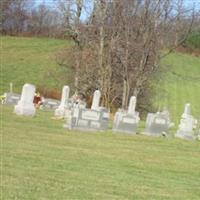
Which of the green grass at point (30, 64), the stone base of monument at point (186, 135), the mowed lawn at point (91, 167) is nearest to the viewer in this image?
the mowed lawn at point (91, 167)

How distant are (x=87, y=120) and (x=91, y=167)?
926 cm

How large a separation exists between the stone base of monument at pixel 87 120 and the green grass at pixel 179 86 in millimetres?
26451

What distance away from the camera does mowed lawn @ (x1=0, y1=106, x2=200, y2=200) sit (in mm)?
9148

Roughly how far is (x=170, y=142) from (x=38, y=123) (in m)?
4.44

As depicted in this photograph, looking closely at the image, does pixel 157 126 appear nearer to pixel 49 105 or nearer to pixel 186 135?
pixel 186 135

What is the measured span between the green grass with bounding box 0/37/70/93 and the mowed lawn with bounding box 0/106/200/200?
3024cm

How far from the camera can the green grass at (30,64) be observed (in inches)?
2114

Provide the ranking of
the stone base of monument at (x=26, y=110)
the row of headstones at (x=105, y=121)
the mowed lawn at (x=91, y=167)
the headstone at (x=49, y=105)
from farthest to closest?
the headstone at (x=49, y=105) → the stone base of monument at (x=26, y=110) → the row of headstones at (x=105, y=121) → the mowed lawn at (x=91, y=167)

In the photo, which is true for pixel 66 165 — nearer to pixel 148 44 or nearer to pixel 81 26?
pixel 148 44

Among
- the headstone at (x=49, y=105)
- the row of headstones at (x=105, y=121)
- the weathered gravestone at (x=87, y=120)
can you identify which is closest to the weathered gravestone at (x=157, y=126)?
the row of headstones at (x=105, y=121)

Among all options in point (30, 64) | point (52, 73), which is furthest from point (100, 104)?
point (30, 64)

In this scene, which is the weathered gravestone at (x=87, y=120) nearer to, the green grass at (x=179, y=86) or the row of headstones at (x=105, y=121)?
the row of headstones at (x=105, y=121)

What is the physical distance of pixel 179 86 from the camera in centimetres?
7338

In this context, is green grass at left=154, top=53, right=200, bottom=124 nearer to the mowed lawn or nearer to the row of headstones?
the row of headstones
